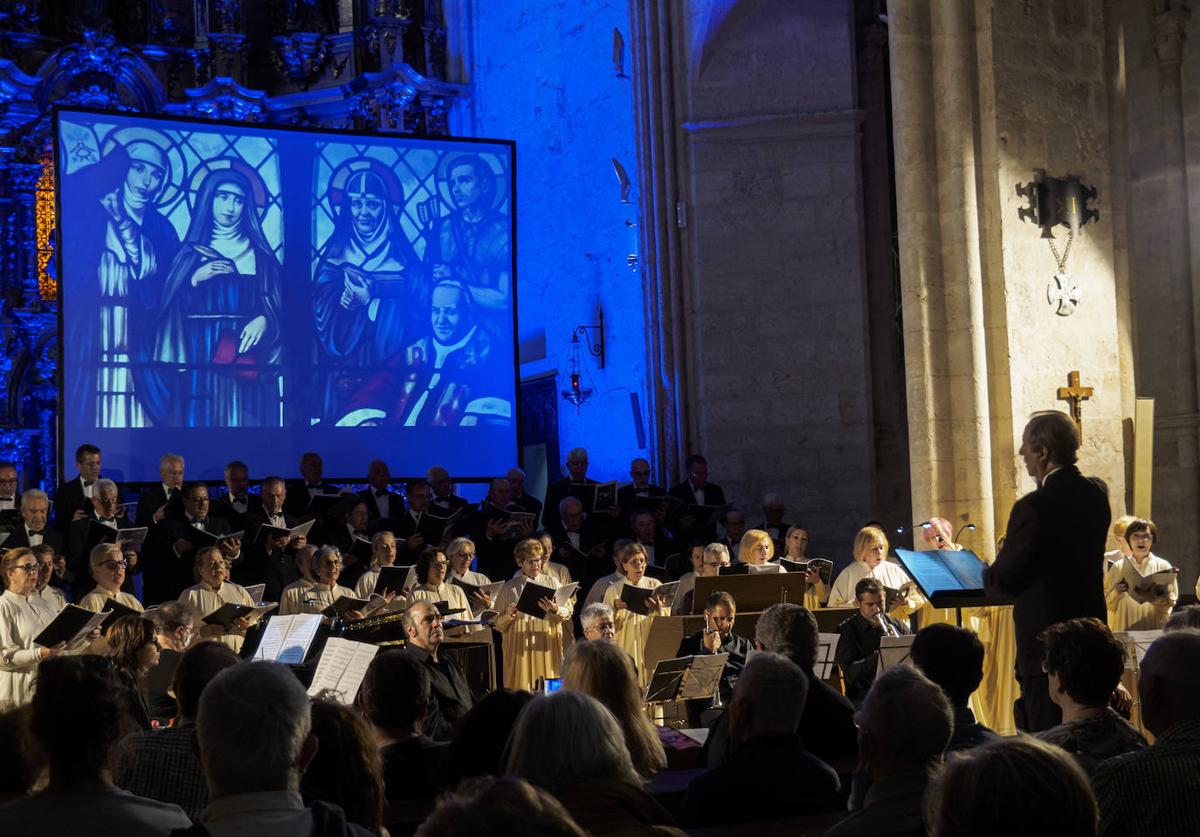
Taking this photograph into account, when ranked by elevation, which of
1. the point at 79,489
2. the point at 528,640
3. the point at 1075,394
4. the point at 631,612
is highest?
the point at 1075,394

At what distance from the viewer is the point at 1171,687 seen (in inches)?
160

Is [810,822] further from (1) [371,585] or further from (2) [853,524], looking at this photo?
(2) [853,524]

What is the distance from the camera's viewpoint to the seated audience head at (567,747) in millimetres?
3541

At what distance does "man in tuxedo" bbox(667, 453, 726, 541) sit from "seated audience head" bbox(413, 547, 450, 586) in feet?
10.6

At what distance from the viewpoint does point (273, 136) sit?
53.1 ft

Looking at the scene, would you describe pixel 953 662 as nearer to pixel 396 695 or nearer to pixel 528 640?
pixel 396 695

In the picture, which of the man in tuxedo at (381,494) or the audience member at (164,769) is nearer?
the audience member at (164,769)

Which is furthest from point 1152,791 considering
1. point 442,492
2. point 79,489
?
point 442,492

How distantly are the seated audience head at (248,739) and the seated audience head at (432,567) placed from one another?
7.64m

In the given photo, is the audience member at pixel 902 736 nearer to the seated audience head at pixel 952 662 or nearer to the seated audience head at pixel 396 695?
the seated audience head at pixel 952 662

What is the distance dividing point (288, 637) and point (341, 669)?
138 cm

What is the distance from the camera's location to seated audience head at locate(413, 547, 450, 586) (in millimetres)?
10820

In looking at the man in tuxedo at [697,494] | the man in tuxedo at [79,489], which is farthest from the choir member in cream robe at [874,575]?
the man in tuxedo at [79,489]

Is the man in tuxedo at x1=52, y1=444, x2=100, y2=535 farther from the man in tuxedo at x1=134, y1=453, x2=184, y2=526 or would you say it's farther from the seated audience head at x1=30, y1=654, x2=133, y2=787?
the seated audience head at x1=30, y1=654, x2=133, y2=787
